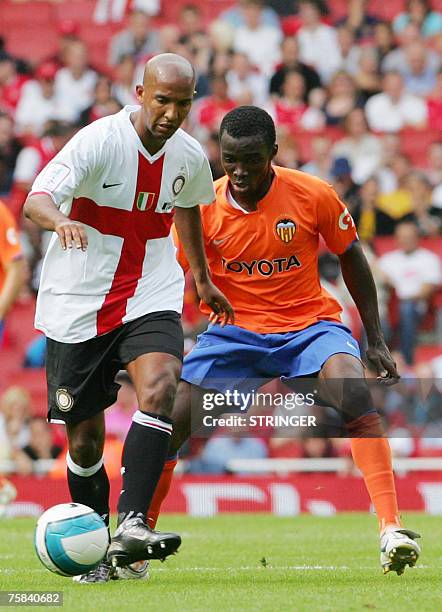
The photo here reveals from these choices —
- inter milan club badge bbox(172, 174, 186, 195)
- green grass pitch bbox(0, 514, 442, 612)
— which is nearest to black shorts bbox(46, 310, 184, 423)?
inter milan club badge bbox(172, 174, 186, 195)

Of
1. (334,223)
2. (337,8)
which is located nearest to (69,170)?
(334,223)

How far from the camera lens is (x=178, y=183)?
6.23 metres

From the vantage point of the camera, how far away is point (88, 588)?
18.8 feet

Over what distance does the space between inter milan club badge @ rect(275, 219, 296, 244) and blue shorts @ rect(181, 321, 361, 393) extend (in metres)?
0.51

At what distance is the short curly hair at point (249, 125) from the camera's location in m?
6.59

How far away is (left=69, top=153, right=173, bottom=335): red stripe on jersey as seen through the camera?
19.6 ft

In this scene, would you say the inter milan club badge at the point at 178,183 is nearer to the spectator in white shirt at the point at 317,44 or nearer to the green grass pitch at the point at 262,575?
the green grass pitch at the point at 262,575

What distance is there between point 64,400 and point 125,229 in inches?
34.6

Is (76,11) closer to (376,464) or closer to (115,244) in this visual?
(115,244)

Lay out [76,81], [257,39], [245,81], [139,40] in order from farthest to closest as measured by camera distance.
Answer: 1. [139,40]
2. [257,39]
3. [76,81]
4. [245,81]

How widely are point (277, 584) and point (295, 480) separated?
598 cm

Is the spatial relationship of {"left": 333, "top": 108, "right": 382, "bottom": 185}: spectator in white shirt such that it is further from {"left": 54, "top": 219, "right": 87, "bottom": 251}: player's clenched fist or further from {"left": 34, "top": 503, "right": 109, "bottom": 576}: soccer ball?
{"left": 54, "top": 219, "right": 87, "bottom": 251}: player's clenched fist

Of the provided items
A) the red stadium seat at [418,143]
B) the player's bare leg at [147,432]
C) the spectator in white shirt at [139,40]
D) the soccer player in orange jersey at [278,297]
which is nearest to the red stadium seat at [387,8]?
the red stadium seat at [418,143]

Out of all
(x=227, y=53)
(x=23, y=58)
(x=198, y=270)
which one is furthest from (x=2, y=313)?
(x=23, y=58)
